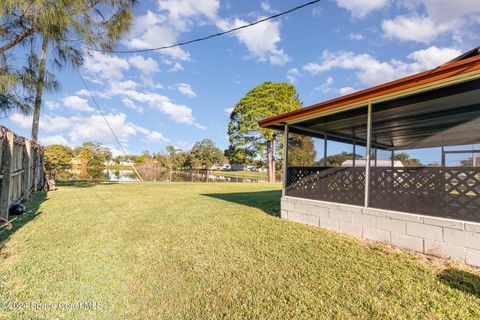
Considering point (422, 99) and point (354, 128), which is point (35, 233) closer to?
point (422, 99)

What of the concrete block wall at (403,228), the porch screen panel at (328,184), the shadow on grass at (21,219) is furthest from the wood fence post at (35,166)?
the concrete block wall at (403,228)

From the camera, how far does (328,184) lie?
4.79m

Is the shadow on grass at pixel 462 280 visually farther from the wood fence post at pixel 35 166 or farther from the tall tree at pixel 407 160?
the wood fence post at pixel 35 166

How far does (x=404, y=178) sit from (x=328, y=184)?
1.34 metres

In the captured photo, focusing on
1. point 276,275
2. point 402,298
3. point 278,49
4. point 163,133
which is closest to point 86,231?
point 276,275

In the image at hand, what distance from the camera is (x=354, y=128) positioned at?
20.4 feet

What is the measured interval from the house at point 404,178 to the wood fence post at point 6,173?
508cm

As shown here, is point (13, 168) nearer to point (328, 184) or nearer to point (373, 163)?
point (328, 184)

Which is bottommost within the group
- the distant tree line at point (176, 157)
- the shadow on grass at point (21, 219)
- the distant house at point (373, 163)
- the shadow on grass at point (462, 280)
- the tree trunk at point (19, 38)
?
the shadow on grass at point (462, 280)

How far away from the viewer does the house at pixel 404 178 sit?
3020 mm

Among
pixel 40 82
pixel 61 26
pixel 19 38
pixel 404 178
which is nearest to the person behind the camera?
pixel 404 178

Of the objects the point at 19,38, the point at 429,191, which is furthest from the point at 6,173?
the point at 429,191

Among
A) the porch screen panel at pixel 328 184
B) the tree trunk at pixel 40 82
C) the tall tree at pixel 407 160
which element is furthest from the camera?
the tree trunk at pixel 40 82

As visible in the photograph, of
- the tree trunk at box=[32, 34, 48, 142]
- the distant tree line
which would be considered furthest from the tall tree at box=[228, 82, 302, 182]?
the tree trunk at box=[32, 34, 48, 142]
